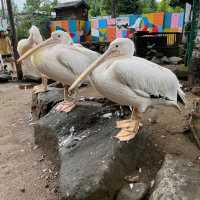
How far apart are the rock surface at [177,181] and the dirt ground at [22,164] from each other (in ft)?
3.66

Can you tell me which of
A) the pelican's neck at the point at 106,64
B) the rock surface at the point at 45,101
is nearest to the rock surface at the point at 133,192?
the pelican's neck at the point at 106,64

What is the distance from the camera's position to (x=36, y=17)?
20109 millimetres

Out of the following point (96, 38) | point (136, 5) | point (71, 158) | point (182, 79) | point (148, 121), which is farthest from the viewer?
point (136, 5)

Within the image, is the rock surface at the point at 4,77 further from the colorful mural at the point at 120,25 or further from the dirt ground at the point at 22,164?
the colorful mural at the point at 120,25

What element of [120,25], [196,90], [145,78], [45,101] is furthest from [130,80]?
[120,25]

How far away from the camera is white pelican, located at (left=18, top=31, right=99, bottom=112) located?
359cm

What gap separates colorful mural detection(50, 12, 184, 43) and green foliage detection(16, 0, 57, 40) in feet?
2.14

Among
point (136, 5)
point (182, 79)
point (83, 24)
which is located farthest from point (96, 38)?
point (182, 79)

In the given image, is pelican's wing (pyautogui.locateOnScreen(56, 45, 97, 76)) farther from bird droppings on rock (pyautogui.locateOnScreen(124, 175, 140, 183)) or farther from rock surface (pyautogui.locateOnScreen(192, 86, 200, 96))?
rock surface (pyautogui.locateOnScreen(192, 86, 200, 96))

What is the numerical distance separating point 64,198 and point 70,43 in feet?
6.37

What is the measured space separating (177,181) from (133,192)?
40cm

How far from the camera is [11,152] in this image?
416 centimetres

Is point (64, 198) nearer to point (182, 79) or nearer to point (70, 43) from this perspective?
point (70, 43)

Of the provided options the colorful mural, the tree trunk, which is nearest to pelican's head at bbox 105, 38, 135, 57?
the tree trunk
